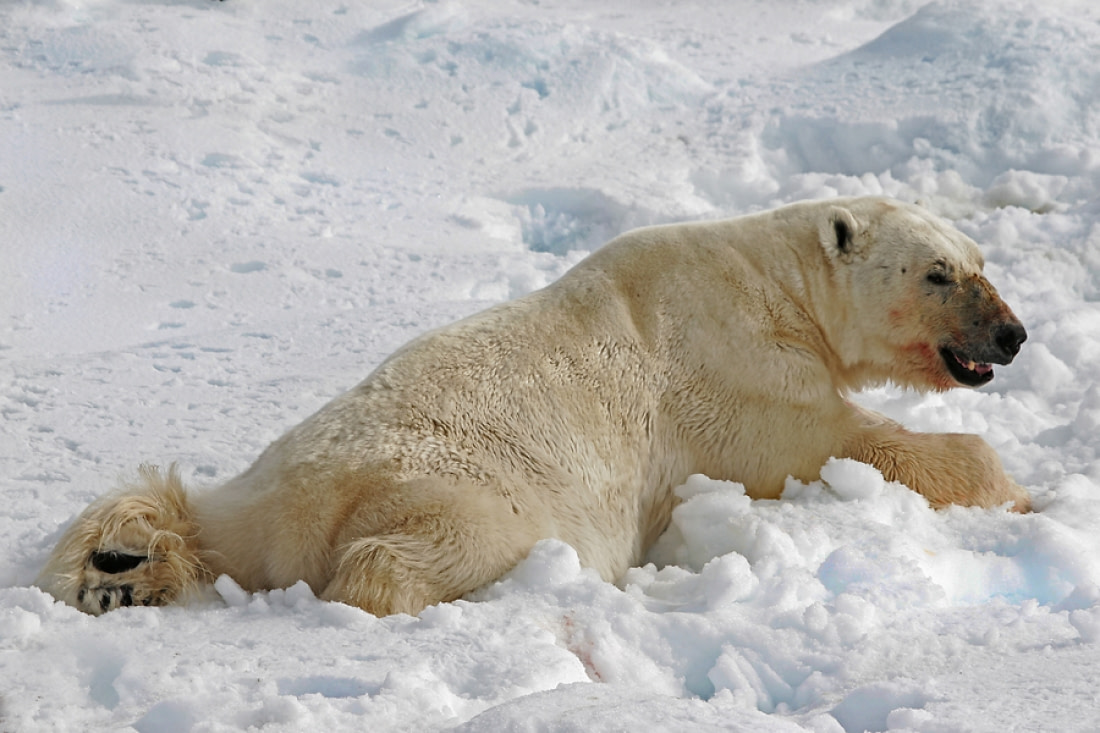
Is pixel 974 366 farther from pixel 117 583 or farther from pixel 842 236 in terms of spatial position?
pixel 117 583

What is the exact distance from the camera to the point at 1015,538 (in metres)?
3.21

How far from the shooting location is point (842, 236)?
12.3ft

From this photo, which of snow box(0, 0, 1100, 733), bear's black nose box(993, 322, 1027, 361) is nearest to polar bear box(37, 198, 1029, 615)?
bear's black nose box(993, 322, 1027, 361)

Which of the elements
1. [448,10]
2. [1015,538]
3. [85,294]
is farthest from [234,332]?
[448,10]

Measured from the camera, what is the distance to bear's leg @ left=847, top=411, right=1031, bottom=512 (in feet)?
11.5

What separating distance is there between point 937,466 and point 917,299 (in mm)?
541

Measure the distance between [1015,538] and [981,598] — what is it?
285 mm

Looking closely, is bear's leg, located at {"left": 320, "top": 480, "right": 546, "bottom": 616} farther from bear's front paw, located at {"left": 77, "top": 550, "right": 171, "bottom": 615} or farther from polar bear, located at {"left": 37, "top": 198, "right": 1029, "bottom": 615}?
bear's front paw, located at {"left": 77, "top": 550, "right": 171, "bottom": 615}

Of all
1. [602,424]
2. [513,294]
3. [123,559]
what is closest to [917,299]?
[602,424]

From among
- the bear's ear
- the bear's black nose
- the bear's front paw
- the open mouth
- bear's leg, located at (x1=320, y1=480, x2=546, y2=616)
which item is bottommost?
the bear's front paw

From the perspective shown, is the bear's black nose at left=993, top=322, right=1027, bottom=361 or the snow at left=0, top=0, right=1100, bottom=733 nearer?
the snow at left=0, top=0, right=1100, bottom=733

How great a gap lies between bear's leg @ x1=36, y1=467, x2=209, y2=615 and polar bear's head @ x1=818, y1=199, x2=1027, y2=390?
2.20 meters

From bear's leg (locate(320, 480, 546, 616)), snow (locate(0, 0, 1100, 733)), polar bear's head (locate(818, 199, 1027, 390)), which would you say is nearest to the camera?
snow (locate(0, 0, 1100, 733))

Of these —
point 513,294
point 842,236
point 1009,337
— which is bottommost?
point 513,294
